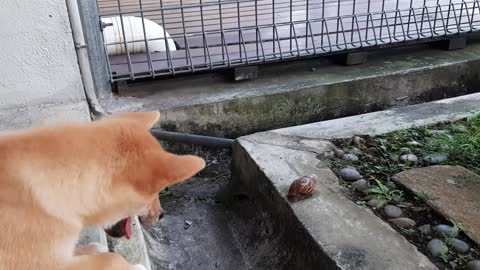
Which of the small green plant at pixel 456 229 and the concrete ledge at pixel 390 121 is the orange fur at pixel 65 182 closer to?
the small green plant at pixel 456 229

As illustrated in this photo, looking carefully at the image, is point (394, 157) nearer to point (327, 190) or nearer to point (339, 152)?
point (339, 152)

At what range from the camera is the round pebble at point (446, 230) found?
1.92 metres

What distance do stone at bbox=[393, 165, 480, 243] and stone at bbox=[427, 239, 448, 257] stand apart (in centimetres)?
13

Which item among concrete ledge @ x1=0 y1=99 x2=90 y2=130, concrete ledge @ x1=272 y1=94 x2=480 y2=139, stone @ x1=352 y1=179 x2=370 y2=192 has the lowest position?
stone @ x1=352 y1=179 x2=370 y2=192

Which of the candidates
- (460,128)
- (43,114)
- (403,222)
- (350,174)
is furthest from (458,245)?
(43,114)

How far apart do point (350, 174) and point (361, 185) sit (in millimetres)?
100

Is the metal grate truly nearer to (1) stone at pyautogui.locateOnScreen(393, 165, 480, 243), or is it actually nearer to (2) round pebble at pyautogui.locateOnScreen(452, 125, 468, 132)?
(2) round pebble at pyautogui.locateOnScreen(452, 125, 468, 132)

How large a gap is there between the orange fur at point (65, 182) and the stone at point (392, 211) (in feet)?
3.38

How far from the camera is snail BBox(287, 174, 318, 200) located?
2.13 metres

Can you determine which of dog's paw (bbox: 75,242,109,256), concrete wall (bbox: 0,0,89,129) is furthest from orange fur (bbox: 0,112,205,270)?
concrete wall (bbox: 0,0,89,129)

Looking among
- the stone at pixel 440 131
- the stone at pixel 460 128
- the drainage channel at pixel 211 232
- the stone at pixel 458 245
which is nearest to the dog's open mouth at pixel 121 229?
the drainage channel at pixel 211 232

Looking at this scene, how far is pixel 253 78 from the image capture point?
337 cm

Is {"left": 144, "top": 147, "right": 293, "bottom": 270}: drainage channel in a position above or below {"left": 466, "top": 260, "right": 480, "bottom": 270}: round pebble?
below

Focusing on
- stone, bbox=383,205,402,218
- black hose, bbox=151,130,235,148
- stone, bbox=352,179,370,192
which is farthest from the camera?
black hose, bbox=151,130,235,148
